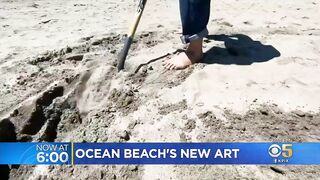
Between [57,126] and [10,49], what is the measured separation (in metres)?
1.25

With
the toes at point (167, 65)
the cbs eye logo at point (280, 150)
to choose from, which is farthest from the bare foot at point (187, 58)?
the cbs eye logo at point (280, 150)

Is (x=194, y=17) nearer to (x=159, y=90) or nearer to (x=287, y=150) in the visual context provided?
(x=159, y=90)

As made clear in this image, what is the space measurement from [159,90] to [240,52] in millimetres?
857

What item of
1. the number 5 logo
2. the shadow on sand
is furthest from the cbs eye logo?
the shadow on sand

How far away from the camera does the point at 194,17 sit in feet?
9.00

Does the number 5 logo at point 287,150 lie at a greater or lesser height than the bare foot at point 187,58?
lesser

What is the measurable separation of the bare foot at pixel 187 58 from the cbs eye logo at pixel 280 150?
1.01 meters

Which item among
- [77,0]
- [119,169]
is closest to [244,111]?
[119,169]

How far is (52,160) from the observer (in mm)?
2113

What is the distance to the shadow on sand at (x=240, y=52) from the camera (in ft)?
9.66

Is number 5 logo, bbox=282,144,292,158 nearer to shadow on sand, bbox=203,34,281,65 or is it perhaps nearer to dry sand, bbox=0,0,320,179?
dry sand, bbox=0,0,320,179

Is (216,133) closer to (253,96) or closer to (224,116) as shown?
(224,116)

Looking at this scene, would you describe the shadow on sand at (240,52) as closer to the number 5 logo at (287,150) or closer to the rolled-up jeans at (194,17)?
the rolled-up jeans at (194,17)

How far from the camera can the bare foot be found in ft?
9.31
